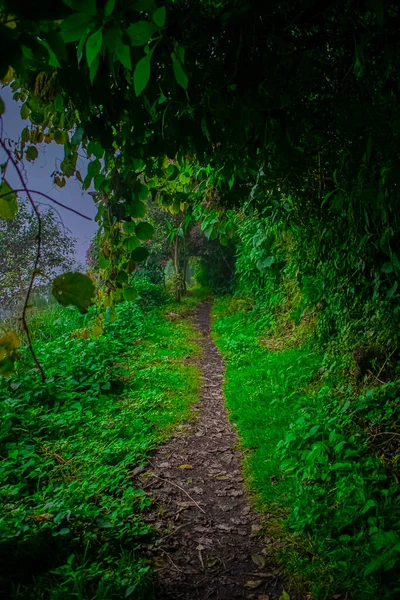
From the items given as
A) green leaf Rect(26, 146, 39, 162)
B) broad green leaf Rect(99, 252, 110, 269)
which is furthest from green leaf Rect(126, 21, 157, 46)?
green leaf Rect(26, 146, 39, 162)

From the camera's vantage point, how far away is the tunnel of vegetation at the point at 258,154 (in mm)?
1022

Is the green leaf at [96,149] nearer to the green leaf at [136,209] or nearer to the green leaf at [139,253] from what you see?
the green leaf at [136,209]

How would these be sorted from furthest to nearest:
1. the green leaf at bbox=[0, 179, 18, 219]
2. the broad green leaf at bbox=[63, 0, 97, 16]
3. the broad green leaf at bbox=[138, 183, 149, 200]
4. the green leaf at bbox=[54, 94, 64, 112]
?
1. the broad green leaf at bbox=[138, 183, 149, 200]
2. the green leaf at bbox=[54, 94, 64, 112]
3. the green leaf at bbox=[0, 179, 18, 219]
4. the broad green leaf at bbox=[63, 0, 97, 16]

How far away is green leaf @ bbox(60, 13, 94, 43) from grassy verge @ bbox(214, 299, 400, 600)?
2691 millimetres

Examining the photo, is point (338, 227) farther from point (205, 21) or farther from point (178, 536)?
point (178, 536)

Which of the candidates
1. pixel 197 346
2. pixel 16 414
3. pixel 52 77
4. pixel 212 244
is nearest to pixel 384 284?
pixel 52 77

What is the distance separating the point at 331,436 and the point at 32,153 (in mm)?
3045

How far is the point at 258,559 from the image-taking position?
102 inches

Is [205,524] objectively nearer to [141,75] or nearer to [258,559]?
[258,559]

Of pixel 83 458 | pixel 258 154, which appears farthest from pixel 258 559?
pixel 258 154

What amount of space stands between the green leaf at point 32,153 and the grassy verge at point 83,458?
7.38 ft

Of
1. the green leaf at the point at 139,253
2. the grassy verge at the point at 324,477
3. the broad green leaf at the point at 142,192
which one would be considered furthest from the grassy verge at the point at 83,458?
the broad green leaf at the point at 142,192

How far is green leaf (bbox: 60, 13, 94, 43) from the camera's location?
0.77m

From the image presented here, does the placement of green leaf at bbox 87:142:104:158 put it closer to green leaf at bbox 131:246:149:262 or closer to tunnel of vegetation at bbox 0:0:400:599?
tunnel of vegetation at bbox 0:0:400:599
